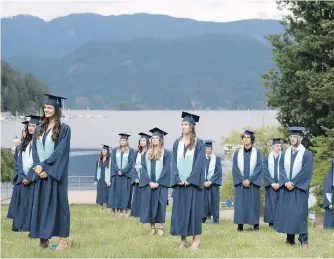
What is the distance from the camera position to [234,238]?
13508 millimetres

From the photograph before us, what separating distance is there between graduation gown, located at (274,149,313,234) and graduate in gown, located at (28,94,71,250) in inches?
160

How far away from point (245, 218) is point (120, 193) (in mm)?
5402

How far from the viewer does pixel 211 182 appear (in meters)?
20.2

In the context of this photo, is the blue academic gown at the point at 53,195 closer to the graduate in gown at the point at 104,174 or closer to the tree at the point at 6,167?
the graduate in gown at the point at 104,174

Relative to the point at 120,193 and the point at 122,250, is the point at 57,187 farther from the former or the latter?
the point at 120,193

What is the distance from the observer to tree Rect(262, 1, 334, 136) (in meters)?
28.2

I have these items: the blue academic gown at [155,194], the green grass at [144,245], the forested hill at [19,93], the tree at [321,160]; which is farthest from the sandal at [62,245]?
the forested hill at [19,93]

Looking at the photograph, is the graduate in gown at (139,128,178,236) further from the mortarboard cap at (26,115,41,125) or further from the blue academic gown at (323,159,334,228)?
the blue academic gown at (323,159,334,228)

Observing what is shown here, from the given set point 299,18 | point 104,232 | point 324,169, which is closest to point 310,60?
point 299,18

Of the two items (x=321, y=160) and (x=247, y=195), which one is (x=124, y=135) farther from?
(x=321, y=160)

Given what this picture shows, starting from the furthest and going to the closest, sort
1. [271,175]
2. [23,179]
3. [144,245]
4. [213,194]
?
[213,194] < [271,175] < [23,179] < [144,245]

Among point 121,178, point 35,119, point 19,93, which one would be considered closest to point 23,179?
point 35,119

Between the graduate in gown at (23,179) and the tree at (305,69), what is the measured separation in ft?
48.2

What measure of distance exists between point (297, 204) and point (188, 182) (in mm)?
2252
